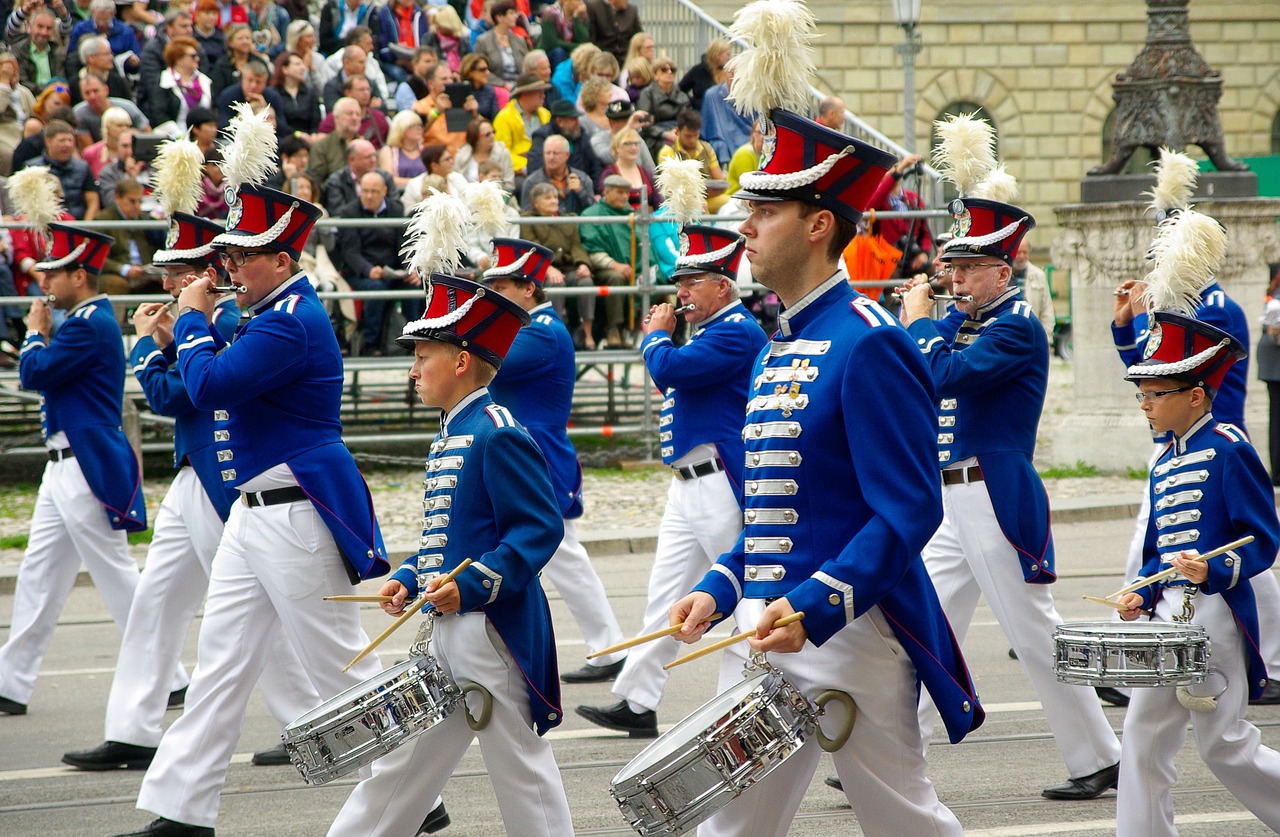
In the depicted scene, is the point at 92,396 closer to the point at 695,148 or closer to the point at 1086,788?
the point at 1086,788

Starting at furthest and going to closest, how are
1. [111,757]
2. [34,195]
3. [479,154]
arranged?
1. [479,154]
2. [34,195]
3. [111,757]

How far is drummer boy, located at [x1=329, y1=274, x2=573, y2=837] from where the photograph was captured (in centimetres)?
430

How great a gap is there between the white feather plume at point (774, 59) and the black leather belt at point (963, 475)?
2.72 meters

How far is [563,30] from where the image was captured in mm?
18469

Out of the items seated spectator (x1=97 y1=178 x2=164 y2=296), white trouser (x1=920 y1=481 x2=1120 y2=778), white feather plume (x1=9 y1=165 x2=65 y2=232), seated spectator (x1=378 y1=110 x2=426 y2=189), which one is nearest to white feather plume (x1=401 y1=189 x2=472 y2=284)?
white trouser (x1=920 y1=481 x2=1120 y2=778)

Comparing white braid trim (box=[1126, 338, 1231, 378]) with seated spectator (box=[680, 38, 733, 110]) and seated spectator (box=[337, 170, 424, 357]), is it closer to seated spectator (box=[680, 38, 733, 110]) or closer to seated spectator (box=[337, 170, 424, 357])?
seated spectator (box=[337, 170, 424, 357])

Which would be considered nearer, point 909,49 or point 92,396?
point 92,396

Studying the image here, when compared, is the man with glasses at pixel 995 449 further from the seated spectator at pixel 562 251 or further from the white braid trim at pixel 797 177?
the seated spectator at pixel 562 251

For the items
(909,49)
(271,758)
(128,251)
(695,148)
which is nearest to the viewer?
(271,758)

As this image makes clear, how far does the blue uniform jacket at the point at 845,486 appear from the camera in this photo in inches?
137

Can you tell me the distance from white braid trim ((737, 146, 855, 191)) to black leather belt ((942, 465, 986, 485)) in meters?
2.79

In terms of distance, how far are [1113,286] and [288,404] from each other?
10.2 meters

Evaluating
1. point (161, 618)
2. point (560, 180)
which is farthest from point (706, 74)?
point (161, 618)

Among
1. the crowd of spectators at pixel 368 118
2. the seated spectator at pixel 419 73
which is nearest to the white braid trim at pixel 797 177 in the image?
the crowd of spectators at pixel 368 118
